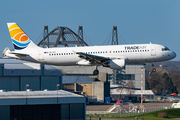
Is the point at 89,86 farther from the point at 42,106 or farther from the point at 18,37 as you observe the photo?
the point at 42,106

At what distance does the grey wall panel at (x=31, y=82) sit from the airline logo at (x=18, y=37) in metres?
25.1

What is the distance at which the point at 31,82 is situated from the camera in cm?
10194

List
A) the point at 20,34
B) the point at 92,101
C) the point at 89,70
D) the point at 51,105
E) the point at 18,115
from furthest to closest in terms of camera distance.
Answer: the point at 89,70, the point at 92,101, the point at 20,34, the point at 51,105, the point at 18,115

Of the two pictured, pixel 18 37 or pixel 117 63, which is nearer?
pixel 117 63

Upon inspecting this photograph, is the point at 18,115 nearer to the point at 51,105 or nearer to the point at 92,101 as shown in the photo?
the point at 51,105

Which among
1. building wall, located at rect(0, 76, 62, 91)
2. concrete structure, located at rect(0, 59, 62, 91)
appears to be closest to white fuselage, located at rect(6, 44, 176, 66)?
building wall, located at rect(0, 76, 62, 91)

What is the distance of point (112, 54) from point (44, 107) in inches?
699

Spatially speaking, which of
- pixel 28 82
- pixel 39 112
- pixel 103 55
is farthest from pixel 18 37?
pixel 28 82

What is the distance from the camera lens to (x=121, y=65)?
2719 inches

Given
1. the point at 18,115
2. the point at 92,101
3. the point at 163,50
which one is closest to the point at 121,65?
the point at 163,50

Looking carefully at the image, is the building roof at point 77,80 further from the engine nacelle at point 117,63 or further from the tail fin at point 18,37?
the engine nacelle at point 117,63

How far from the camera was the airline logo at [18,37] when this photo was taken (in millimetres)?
76400

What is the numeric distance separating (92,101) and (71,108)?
248 ft

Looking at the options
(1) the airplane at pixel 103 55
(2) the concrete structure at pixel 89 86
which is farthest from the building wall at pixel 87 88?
(1) the airplane at pixel 103 55
